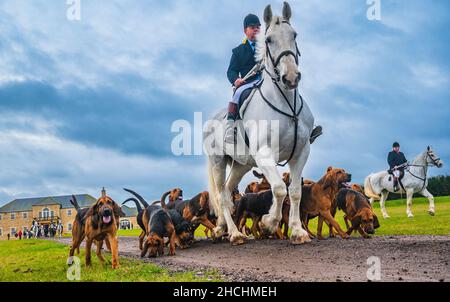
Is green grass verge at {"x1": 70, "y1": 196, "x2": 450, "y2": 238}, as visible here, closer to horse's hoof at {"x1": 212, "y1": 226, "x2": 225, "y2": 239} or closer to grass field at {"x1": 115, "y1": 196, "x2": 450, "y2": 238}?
grass field at {"x1": 115, "y1": 196, "x2": 450, "y2": 238}

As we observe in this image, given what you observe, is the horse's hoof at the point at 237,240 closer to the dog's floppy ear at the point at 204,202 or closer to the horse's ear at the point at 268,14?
the dog's floppy ear at the point at 204,202

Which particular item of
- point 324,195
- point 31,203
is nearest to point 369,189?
point 324,195

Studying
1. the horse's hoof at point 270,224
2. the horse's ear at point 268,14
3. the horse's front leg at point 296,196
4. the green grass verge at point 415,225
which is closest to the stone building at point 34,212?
the green grass verge at point 415,225

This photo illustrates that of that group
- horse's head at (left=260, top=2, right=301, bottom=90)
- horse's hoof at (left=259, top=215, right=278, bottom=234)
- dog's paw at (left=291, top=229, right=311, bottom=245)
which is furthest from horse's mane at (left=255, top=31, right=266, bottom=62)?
dog's paw at (left=291, top=229, right=311, bottom=245)

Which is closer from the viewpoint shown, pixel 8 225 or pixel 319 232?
pixel 319 232

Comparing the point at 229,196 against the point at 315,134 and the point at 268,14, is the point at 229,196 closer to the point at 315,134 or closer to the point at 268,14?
the point at 315,134

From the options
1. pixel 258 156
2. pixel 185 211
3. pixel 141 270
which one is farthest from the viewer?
pixel 185 211

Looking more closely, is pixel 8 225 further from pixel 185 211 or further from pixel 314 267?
pixel 314 267

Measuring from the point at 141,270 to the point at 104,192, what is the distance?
2656 mm

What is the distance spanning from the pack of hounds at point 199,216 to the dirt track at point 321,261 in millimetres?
970

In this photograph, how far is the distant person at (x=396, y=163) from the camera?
27625 millimetres

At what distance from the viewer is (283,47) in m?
9.30
